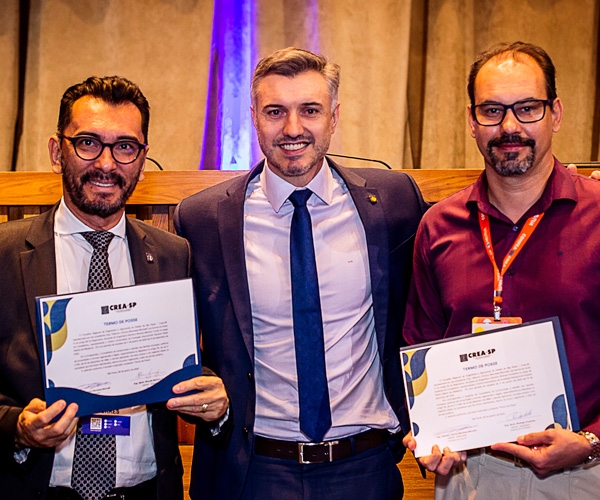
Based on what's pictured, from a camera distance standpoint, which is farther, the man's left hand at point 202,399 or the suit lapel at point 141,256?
the suit lapel at point 141,256

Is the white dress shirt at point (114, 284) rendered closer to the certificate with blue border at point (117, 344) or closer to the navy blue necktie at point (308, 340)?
the certificate with blue border at point (117, 344)

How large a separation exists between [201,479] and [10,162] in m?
2.86

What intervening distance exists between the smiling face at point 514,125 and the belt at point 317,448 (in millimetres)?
866

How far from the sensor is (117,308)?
5.69 ft

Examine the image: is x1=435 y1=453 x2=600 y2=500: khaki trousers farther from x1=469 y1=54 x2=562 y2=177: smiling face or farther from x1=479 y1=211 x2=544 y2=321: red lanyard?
x1=469 y1=54 x2=562 y2=177: smiling face

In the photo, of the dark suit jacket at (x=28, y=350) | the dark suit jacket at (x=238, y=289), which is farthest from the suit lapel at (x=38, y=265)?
the dark suit jacket at (x=238, y=289)

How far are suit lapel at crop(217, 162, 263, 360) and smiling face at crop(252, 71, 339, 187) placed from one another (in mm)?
156

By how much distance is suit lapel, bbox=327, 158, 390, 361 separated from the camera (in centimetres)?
223

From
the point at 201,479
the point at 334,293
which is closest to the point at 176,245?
the point at 334,293

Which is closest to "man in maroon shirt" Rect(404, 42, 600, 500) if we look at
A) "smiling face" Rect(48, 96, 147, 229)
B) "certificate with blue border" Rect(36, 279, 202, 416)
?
"certificate with blue border" Rect(36, 279, 202, 416)

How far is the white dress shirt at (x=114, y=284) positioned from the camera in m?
1.88

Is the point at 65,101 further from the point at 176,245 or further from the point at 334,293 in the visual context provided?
the point at 334,293

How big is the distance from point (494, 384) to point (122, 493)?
97 cm
